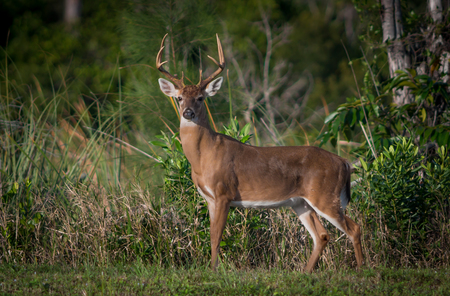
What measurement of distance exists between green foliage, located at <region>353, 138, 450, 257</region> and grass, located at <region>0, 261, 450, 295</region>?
76 cm

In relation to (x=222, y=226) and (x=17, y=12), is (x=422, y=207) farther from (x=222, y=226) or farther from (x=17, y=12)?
(x=17, y=12)

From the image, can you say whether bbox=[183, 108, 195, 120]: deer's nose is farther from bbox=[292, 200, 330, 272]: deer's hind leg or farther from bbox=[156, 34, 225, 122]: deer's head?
bbox=[292, 200, 330, 272]: deer's hind leg

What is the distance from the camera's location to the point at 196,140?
507cm

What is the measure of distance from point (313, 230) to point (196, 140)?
1.59 m

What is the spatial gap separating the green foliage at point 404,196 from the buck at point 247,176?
68 cm

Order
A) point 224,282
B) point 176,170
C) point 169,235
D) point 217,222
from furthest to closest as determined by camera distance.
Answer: point 176,170 < point 169,235 < point 217,222 < point 224,282

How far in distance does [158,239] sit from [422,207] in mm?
2958

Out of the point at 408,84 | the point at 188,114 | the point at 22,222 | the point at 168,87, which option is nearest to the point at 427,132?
the point at 408,84

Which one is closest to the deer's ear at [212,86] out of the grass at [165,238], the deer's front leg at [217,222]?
the grass at [165,238]

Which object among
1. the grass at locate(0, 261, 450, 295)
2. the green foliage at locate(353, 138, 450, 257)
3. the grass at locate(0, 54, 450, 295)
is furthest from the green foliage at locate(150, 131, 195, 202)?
the green foliage at locate(353, 138, 450, 257)

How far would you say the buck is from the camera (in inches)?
197

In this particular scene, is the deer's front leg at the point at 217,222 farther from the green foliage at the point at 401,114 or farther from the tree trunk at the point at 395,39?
the tree trunk at the point at 395,39

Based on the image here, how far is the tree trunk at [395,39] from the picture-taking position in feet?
24.3

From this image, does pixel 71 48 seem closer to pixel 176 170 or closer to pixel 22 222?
pixel 22 222
